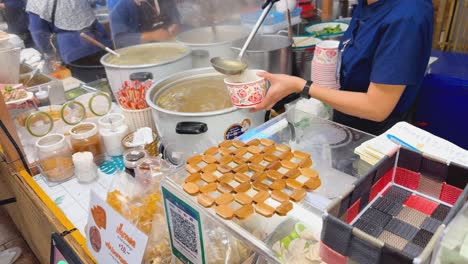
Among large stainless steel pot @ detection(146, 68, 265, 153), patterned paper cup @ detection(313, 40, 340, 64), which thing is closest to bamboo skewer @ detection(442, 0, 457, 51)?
patterned paper cup @ detection(313, 40, 340, 64)

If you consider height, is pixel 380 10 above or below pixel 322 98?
above

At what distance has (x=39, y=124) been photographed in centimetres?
145

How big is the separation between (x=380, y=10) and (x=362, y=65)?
0.19 m

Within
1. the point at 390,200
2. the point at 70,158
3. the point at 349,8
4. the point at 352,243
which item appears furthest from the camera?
the point at 349,8

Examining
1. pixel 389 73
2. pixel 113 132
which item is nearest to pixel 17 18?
pixel 113 132

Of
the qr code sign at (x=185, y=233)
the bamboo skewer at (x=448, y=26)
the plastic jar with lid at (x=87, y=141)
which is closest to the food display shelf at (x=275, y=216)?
the qr code sign at (x=185, y=233)

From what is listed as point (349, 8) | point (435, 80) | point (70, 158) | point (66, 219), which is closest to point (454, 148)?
point (66, 219)

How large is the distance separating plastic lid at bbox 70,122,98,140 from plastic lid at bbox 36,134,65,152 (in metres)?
0.05

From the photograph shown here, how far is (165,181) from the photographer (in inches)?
30.3

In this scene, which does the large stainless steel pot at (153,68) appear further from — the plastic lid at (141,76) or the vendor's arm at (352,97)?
the vendor's arm at (352,97)

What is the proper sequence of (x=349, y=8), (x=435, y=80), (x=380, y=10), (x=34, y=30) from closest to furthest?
(x=380, y=10), (x=435, y=80), (x=34, y=30), (x=349, y=8)

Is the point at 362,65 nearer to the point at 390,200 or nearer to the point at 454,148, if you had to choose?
the point at 454,148

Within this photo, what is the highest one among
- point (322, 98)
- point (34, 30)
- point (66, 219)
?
point (34, 30)

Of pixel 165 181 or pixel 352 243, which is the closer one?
pixel 352 243
